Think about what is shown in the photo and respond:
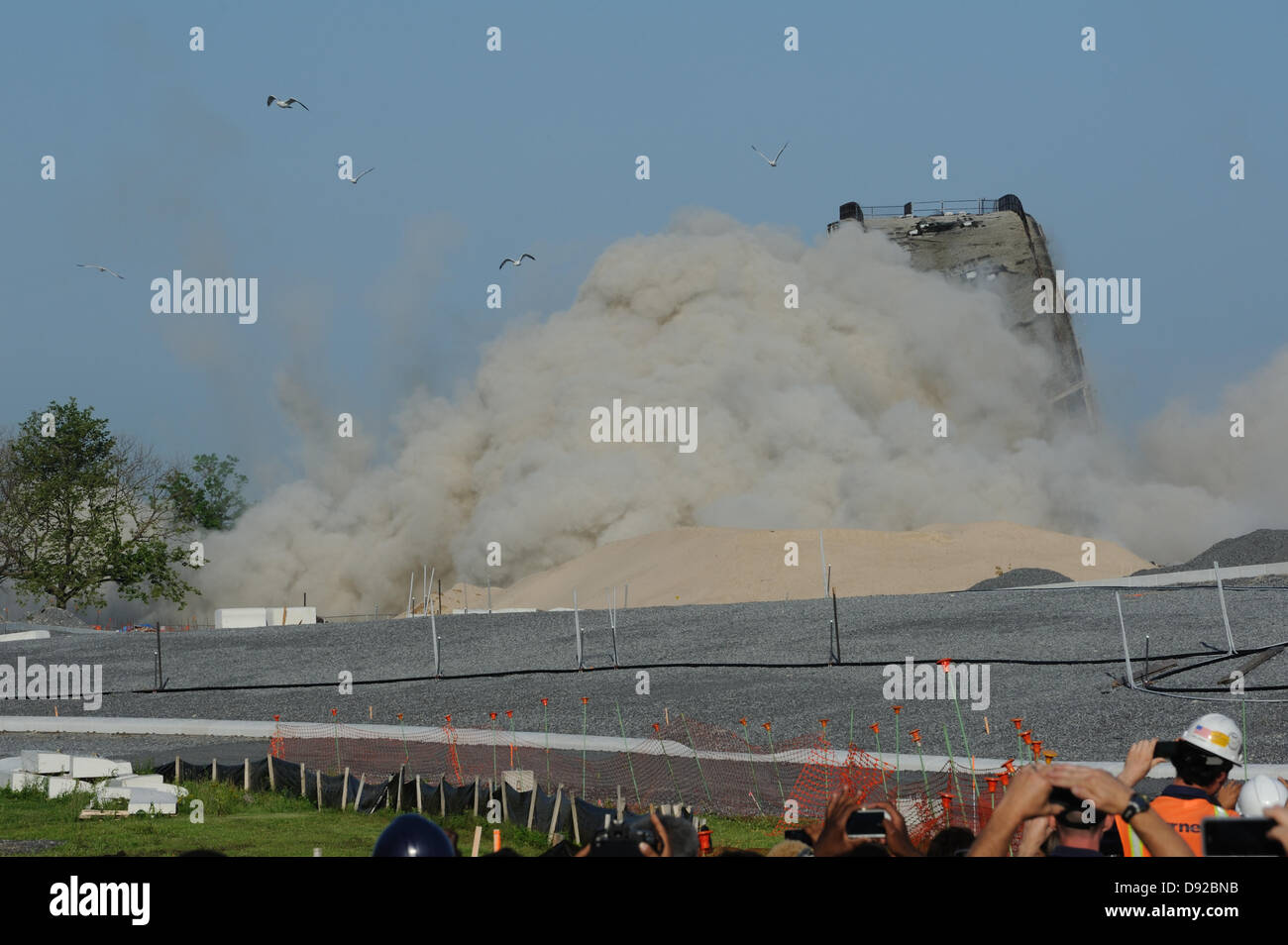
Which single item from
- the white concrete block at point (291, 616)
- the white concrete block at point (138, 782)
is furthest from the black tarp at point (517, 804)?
the white concrete block at point (291, 616)

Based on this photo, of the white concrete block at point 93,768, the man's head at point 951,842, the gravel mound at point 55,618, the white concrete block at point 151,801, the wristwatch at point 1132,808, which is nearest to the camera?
the wristwatch at point 1132,808

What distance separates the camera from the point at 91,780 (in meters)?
18.4

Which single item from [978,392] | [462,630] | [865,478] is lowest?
[462,630]

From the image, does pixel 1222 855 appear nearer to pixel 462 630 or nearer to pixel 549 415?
pixel 462 630

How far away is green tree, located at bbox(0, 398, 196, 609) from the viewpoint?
187ft

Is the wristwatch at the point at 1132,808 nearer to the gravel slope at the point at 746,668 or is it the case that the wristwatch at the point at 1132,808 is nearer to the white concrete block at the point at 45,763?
the gravel slope at the point at 746,668

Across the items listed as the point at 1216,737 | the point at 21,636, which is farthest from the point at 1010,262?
the point at 1216,737

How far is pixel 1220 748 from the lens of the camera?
512 centimetres

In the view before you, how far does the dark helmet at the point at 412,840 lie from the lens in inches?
141

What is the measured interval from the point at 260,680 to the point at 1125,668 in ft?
58.7

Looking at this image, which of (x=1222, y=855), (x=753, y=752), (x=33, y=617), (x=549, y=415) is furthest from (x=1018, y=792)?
(x=549, y=415)

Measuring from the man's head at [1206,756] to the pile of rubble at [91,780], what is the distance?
1351cm

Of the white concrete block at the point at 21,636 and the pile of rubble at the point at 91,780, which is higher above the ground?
the white concrete block at the point at 21,636

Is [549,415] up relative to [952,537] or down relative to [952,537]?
up
